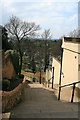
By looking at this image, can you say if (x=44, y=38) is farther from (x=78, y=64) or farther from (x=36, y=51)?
(x=78, y=64)

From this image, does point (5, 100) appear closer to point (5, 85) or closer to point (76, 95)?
point (5, 85)

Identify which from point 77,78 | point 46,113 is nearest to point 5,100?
point 46,113

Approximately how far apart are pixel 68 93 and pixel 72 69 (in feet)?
8.95

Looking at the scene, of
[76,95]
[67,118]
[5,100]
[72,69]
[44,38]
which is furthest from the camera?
[44,38]

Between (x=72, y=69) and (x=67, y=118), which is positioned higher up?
(x=72, y=69)

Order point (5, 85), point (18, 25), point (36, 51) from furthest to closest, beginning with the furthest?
1. point (36, 51)
2. point (18, 25)
3. point (5, 85)

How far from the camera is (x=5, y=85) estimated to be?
728cm

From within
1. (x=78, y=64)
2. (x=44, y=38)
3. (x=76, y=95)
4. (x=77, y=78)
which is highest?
(x=44, y=38)

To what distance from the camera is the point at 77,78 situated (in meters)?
7.97

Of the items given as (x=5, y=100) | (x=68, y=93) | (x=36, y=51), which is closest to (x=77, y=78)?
(x=68, y=93)

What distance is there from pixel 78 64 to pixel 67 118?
4.75 metres

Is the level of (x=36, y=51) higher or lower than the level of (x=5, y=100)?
higher

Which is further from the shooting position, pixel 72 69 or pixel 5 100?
pixel 72 69

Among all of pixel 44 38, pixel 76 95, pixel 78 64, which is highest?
pixel 44 38
